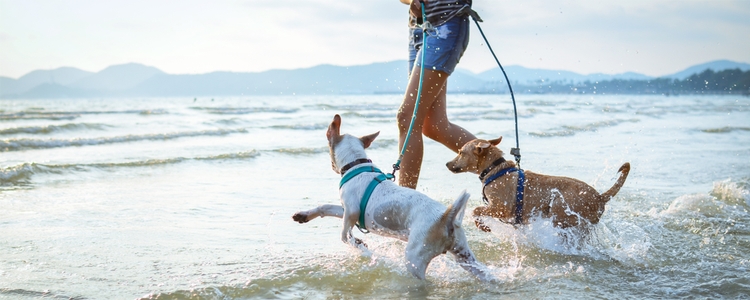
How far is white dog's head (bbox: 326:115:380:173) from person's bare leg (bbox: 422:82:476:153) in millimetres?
1157

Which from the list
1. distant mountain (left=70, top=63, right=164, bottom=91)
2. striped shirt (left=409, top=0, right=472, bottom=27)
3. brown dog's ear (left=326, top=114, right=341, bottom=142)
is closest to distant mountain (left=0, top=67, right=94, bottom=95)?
distant mountain (left=70, top=63, right=164, bottom=91)

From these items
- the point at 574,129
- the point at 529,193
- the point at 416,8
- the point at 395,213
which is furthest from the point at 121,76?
the point at 395,213

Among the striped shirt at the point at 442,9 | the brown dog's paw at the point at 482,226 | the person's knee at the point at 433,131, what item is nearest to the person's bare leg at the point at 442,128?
the person's knee at the point at 433,131

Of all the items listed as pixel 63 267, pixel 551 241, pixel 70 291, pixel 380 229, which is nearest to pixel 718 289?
pixel 551 241

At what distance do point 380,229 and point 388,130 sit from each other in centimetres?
1078

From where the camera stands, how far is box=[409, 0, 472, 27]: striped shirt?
4551mm

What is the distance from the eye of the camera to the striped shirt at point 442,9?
455cm

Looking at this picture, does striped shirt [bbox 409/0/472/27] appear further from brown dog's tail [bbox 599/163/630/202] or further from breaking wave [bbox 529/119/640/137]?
breaking wave [bbox 529/119/640/137]

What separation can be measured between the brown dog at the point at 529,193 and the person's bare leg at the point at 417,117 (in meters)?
0.29

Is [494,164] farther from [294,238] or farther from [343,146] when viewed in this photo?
[294,238]

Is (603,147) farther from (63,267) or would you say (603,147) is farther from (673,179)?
(63,267)

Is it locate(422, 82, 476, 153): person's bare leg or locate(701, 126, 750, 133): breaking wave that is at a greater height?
locate(422, 82, 476, 153): person's bare leg

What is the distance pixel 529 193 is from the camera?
439 centimetres

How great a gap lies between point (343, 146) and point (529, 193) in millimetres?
1431
